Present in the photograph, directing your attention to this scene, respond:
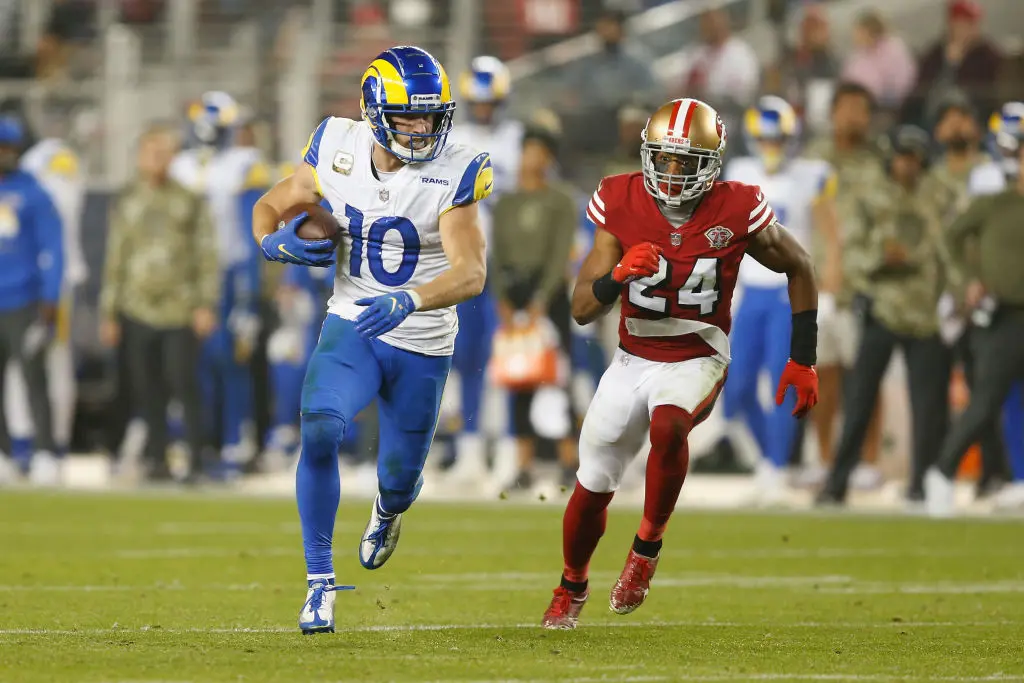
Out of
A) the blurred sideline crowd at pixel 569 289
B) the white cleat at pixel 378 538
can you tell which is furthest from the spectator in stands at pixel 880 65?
the white cleat at pixel 378 538

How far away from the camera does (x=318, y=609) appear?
19.4 feet

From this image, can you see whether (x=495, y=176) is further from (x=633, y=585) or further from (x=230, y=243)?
(x=633, y=585)

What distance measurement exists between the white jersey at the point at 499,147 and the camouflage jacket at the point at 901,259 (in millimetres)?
2203

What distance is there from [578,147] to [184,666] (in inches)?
379

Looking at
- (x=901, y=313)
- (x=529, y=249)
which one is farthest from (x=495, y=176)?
(x=901, y=313)

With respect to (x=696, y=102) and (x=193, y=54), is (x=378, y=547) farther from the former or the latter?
(x=193, y=54)

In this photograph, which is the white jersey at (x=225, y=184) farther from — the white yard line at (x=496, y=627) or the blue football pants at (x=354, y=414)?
the white yard line at (x=496, y=627)

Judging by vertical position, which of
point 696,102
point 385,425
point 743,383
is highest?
point 696,102

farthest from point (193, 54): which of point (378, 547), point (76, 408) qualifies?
point (378, 547)

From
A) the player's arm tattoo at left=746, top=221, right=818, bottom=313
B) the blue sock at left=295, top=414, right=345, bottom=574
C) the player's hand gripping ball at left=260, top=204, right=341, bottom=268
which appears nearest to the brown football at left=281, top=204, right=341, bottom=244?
the player's hand gripping ball at left=260, top=204, right=341, bottom=268

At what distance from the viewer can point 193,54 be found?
17.0 metres

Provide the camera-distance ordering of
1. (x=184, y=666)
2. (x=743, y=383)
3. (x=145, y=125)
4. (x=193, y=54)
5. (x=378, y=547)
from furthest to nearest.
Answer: (x=193, y=54) < (x=145, y=125) < (x=743, y=383) < (x=378, y=547) < (x=184, y=666)

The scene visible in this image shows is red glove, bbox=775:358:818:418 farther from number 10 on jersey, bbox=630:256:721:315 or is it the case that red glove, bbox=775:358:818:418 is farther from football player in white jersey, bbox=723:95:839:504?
football player in white jersey, bbox=723:95:839:504

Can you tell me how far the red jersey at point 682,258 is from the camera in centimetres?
636
